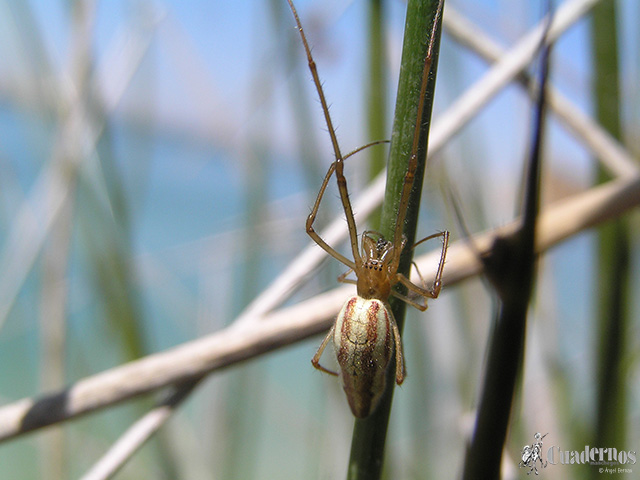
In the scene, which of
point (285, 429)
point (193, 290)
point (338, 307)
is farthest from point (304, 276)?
point (193, 290)

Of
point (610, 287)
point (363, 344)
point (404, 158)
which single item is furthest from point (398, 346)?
point (610, 287)

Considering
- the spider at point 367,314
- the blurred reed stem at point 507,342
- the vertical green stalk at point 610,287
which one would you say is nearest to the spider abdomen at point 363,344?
the spider at point 367,314

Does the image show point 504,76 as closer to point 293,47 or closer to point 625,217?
point 625,217

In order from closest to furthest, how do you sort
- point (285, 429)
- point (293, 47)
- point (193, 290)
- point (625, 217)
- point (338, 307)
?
1. point (338, 307)
2. point (625, 217)
3. point (293, 47)
4. point (285, 429)
5. point (193, 290)

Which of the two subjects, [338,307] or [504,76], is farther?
[504,76]

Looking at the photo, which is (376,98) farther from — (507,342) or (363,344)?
(507,342)

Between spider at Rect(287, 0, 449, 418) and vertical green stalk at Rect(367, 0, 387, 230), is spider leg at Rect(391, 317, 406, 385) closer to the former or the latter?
spider at Rect(287, 0, 449, 418)

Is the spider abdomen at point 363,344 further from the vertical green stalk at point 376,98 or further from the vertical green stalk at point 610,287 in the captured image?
the vertical green stalk at point 610,287
